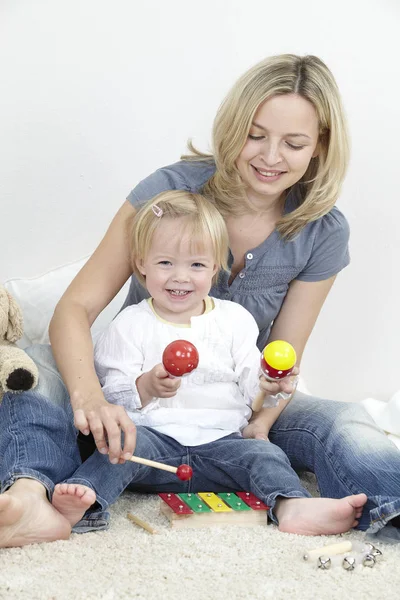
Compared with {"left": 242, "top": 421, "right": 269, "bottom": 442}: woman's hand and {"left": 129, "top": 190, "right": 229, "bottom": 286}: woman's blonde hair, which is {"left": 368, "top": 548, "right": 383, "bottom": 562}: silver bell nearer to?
{"left": 242, "top": 421, "right": 269, "bottom": 442}: woman's hand

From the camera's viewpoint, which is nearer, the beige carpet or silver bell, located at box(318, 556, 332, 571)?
the beige carpet

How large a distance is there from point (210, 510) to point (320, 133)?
2.57 feet

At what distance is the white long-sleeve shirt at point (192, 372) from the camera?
5.47 ft

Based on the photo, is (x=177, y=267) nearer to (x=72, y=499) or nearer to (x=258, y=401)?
(x=258, y=401)

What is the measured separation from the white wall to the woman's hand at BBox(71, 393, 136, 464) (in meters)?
1.03

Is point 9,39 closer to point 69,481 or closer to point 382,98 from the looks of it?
point 382,98

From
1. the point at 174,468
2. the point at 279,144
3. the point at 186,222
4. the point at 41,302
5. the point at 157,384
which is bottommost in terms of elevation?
the point at 41,302

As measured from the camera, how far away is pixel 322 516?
1485 millimetres

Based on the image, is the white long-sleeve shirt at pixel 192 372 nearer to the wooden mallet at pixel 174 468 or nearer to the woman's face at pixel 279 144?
the wooden mallet at pixel 174 468

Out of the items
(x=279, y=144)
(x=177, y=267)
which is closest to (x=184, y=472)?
(x=177, y=267)

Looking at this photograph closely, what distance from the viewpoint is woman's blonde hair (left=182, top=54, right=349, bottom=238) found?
1.76 meters

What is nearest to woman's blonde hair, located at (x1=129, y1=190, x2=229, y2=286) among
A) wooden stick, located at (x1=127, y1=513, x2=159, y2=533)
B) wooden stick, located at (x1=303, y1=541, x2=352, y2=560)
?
wooden stick, located at (x1=127, y1=513, x2=159, y2=533)

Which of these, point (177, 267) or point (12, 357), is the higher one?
point (177, 267)

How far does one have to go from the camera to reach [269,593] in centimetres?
122
